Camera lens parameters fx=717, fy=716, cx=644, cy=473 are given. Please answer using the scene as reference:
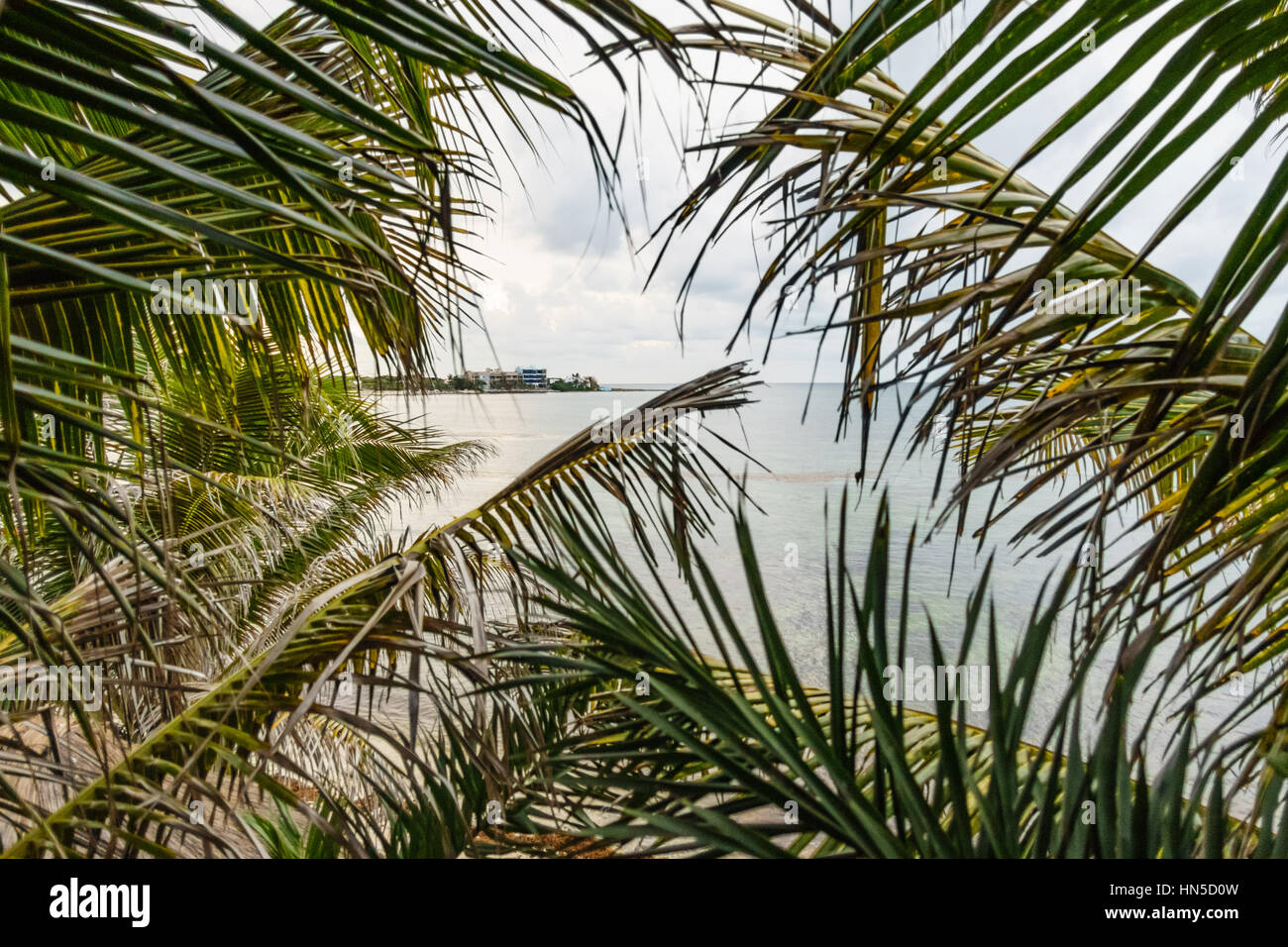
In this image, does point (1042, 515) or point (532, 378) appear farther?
point (532, 378)

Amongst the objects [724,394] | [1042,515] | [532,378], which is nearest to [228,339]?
[724,394]

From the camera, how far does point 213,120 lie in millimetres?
358

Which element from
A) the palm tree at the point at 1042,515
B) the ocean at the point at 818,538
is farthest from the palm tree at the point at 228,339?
the ocean at the point at 818,538

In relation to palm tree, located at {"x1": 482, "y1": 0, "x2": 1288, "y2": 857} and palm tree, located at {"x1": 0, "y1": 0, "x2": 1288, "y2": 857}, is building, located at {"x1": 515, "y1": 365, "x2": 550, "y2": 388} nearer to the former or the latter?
palm tree, located at {"x1": 0, "y1": 0, "x2": 1288, "y2": 857}

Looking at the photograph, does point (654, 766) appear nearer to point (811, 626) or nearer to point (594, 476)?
point (594, 476)

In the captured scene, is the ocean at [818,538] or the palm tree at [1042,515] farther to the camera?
the ocean at [818,538]

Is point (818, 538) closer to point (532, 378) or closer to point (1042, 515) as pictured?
point (532, 378)

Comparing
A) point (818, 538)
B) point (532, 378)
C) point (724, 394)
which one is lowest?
point (724, 394)

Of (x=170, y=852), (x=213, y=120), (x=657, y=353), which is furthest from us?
(x=657, y=353)

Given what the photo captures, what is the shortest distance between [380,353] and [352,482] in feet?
11.8

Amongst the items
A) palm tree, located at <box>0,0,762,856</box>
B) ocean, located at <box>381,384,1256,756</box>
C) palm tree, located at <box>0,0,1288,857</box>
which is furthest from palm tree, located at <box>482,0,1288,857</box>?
ocean, located at <box>381,384,1256,756</box>

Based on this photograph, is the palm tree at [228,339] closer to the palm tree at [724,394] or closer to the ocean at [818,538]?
the palm tree at [724,394]
